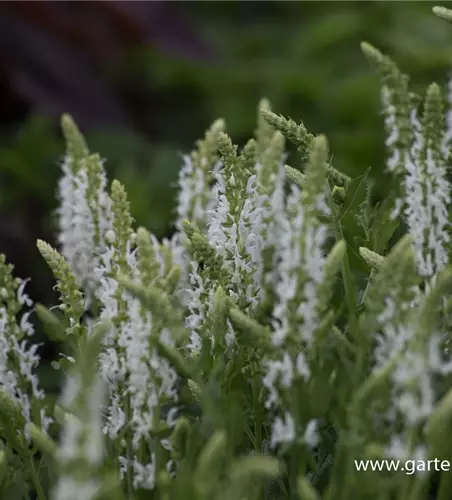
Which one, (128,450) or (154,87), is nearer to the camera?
(128,450)

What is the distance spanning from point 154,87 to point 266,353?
342 centimetres

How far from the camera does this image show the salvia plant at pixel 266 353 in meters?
0.82

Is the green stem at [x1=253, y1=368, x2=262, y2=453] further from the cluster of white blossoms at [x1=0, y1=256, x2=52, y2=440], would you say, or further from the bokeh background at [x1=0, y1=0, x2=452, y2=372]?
the bokeh background at [x1=0, y1=0, x2=452, y2=372]

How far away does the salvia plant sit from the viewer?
0.82 meters

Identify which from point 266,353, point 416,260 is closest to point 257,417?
point 266,353

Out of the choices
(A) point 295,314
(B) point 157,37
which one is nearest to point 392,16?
(B) point 157,37

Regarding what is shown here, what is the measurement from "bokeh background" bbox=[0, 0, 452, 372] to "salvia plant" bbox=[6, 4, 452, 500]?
1430 mm

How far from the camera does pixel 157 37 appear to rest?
3783mm

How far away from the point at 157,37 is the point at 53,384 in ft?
5.63

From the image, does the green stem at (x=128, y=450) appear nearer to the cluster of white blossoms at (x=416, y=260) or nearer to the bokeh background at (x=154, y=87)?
the cluster of white blossoms at (x=416, y=260)

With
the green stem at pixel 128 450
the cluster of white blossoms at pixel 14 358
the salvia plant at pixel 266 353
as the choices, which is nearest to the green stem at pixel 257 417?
the salvia plant at pixel 266 353

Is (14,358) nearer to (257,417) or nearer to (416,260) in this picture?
(257,417)

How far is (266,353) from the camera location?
955 mm

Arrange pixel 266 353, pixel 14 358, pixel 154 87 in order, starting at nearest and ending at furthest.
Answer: pixel 266 353, pixel 14 358, pixel 154 87
